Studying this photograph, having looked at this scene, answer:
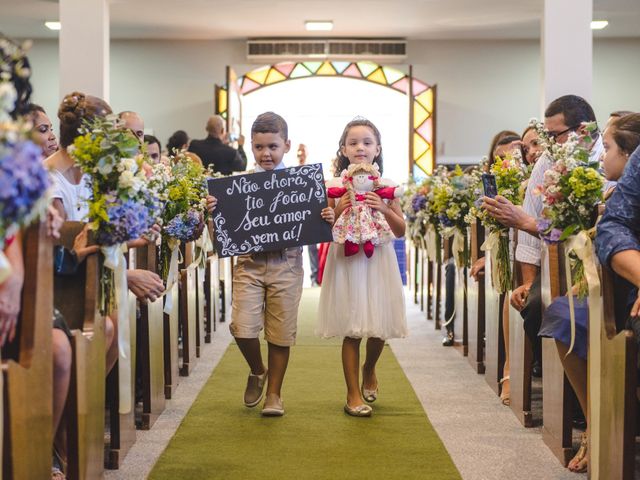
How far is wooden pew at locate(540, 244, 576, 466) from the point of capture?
3879 millimetres

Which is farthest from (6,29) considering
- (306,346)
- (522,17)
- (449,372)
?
(449,372)

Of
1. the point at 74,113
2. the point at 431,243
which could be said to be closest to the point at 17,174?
the point at 74,113

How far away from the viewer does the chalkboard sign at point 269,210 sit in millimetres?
4645

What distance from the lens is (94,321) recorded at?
326 cm

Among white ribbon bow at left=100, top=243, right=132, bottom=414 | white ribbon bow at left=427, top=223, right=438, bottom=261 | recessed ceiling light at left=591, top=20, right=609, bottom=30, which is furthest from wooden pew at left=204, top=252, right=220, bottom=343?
recessed ceiling light at left=591, top=20, right=609, bottom=30

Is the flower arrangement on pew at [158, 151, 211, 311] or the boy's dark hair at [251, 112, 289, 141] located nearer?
the boy's dark hair at [251, 112, 289, 141]

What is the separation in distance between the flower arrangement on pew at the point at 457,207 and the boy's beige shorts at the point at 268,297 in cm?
225

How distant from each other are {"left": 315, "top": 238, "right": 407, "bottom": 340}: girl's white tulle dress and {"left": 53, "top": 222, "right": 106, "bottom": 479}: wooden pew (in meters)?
1.55

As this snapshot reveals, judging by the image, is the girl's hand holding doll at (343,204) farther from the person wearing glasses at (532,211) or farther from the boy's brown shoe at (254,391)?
the boy's brown shoe at (254,391)

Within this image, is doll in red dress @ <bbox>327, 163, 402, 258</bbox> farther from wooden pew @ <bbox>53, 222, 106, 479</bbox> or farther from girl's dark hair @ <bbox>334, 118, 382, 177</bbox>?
wooden pew @ <bbox>53, 222, 106, 479</bbox>

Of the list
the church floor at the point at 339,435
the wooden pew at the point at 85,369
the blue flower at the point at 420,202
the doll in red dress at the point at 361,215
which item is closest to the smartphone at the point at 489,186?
the doll in red dress at the point at 361,215

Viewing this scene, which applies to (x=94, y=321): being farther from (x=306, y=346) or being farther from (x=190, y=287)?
(x=306, y=346)

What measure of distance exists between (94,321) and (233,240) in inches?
57.7

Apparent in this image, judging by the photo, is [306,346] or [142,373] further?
[306,346]
